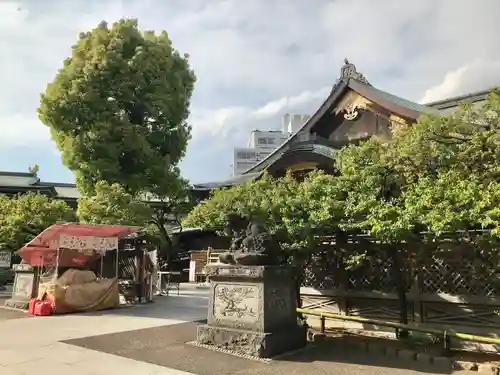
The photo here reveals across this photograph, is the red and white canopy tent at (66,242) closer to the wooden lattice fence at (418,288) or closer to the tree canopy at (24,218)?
the tree canopy at (24,218)

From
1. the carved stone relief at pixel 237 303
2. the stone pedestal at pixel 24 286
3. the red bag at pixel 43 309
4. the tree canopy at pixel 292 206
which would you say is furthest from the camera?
the stone pedestal at pixel 24 286

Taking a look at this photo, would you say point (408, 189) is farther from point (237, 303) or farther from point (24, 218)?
point (24, 218)

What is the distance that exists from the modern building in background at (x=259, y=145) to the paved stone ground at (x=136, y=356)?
53452 millimetres

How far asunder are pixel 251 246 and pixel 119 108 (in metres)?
17.5

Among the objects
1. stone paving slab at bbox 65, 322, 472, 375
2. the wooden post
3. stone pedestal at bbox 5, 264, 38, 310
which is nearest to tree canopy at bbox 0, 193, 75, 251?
stone pedestal at bbox 5, 264, 38, 310

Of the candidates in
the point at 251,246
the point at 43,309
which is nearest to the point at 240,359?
the point at 251,246

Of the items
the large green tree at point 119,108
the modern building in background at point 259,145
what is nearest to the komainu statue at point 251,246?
the large green tree at point 119,108

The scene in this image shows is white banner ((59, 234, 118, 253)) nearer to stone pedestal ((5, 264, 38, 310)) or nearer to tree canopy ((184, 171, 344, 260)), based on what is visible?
stone pedestal ((5, 264, 38, 310))

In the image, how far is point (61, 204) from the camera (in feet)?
68.9

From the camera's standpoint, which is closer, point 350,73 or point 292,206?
point 292,206

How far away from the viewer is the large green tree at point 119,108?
22281mm

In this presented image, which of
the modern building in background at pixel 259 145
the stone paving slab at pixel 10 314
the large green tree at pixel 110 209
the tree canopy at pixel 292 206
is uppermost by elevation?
the modern building in background at pixel 259 145

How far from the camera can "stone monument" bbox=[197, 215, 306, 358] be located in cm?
754

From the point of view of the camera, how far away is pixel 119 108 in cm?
2333
